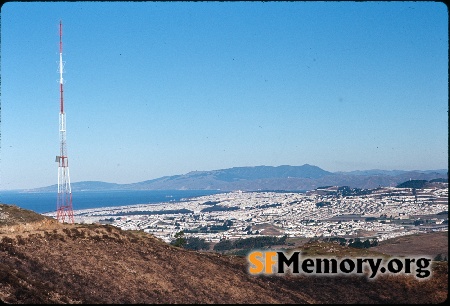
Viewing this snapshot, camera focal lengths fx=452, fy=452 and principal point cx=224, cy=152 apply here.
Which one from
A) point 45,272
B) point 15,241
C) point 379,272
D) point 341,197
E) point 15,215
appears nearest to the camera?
point 45,272

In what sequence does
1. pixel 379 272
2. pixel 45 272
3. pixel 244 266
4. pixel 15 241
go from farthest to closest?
pixel 244 266 < pixel 379 272 < pixel 15 241 < pixel 45 272

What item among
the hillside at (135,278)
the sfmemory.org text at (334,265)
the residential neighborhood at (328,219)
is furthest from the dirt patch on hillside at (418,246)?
the hillside at (135,278)

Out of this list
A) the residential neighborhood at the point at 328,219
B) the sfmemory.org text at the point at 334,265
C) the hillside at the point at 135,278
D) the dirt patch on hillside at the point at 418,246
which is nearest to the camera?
the hillside at the point at 135,278

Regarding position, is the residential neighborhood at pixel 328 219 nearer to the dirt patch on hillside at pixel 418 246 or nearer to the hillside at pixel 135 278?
the dirt patch on hillside at pixel 418 246

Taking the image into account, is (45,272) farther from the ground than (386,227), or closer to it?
farther from the ground

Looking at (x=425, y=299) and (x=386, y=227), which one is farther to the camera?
(x=386, y=227)

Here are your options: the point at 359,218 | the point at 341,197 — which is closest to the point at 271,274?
the point at 359,218

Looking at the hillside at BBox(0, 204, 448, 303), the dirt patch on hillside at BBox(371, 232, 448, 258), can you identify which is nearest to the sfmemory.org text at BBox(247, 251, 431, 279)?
the hillside at BBox(0, 204, 448, 303)

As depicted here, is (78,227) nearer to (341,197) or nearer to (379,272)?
(379,272)
